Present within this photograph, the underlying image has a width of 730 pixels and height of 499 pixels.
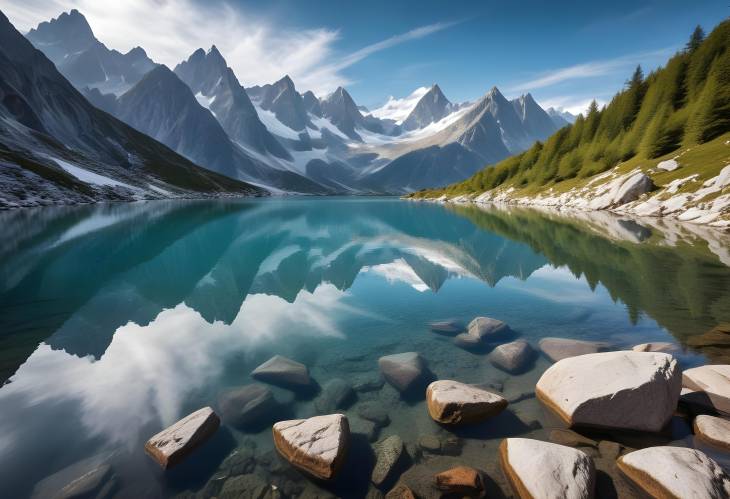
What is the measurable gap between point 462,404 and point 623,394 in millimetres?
3395

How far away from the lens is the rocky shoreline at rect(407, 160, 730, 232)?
131ft

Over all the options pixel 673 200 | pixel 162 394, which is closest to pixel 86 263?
pixel 162 394

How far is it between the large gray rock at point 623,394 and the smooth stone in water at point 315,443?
5.15 meters

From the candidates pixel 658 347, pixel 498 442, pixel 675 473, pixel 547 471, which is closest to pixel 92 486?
pixel 498 442

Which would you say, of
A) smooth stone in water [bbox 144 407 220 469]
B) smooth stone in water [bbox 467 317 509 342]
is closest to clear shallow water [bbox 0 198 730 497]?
smooth stone in water [bbox 144 407 220 469]

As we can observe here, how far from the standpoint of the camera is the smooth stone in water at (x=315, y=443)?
6.80 metres

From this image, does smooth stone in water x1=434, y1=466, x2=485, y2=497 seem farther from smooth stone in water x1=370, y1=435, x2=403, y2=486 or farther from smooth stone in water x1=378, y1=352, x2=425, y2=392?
smooth stone in water x1=378, y1=352, x2=425, y2=392

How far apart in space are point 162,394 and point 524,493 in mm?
9121

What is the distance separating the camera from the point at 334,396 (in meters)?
9.69

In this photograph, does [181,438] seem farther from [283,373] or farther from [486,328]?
[486,328]

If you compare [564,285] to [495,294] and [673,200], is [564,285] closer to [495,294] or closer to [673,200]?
[495,294]

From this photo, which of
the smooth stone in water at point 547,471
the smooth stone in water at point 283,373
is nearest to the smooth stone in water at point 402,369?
the smooth stone in water at point 283,373

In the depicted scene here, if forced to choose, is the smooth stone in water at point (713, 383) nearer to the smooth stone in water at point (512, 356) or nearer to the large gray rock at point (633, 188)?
the smooth stone in water at point (512, 356)

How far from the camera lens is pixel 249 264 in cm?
2738
